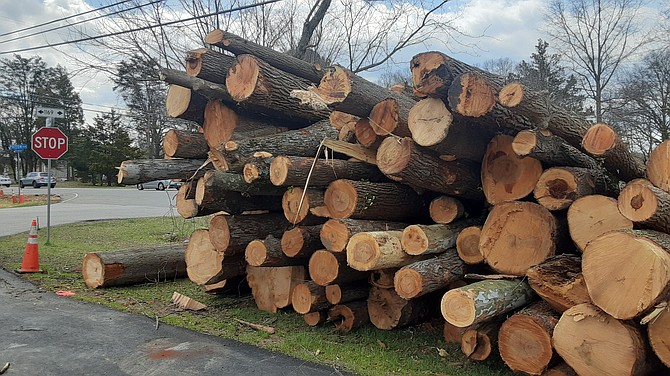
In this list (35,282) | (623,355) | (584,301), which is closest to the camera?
(623,355)

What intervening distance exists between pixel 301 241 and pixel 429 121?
1.68 meters

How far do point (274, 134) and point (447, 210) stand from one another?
205 centimetres

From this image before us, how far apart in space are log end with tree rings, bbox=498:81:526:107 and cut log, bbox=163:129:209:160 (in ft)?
12.0

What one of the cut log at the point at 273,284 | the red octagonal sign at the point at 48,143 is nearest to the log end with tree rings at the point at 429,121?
the cut log at the point at 273,284

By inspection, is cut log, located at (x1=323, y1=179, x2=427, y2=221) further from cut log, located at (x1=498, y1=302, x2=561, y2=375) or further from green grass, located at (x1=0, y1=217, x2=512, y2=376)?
cut log, located at (x1=498, y1=302, x2=561, y2=375)

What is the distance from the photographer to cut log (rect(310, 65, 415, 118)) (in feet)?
14.6

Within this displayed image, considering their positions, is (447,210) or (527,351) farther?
(447,210)

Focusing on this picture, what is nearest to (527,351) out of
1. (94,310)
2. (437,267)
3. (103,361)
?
(437,267)

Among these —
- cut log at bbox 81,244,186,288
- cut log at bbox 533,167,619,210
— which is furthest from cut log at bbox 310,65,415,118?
cut log at bbox 81,244,186,288

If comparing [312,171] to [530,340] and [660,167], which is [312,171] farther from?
[660,167]

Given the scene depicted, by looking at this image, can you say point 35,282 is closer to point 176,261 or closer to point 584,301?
point 176,261

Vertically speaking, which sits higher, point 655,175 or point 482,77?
point 482,77

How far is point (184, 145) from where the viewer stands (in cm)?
599

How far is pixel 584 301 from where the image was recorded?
3410mm
